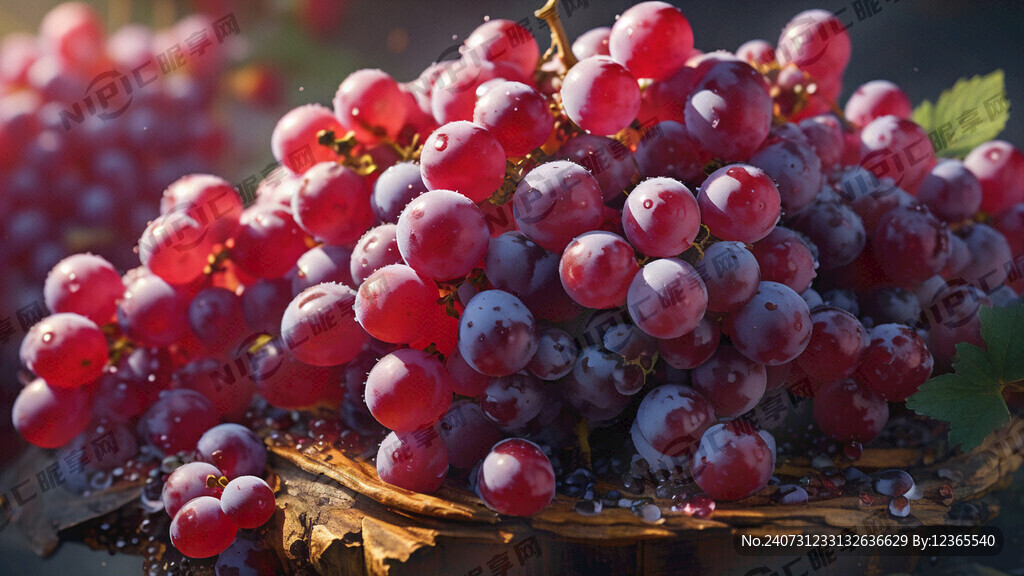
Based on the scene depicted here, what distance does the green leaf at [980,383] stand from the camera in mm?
569

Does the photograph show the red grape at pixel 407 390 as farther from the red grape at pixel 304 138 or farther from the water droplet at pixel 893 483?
the water droplet at pixel 893 483

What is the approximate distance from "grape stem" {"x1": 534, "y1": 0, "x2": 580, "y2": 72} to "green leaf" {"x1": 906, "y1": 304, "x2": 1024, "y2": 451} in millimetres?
388

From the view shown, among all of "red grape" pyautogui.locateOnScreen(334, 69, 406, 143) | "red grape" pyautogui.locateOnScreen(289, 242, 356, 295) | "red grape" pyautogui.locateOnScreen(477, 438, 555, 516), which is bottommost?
"red grape" pyautogui.locateOnScreen(477, 438, 555, 516)

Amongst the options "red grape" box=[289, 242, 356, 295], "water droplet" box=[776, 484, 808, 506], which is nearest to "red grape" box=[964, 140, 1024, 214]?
→ "water droplet" box=[776, 484, 808, 506]

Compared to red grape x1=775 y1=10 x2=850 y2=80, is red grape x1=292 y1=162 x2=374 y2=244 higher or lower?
red grape x1=292 y1=162 x2=374 y2=244

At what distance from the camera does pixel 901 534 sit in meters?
0.54

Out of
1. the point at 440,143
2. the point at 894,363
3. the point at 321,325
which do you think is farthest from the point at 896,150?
the point at 321,325

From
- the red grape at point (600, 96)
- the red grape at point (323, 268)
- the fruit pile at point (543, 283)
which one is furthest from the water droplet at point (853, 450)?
the red grape at point (323, 268)

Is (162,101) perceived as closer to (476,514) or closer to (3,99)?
(3,99)

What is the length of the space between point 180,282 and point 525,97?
361mm

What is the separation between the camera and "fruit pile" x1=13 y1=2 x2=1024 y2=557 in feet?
1.69

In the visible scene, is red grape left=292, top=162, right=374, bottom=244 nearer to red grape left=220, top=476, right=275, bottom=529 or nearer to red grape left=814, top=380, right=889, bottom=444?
red grape left=220, top=476, right=275, bottom=529

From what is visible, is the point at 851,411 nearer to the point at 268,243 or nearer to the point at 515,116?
the point at 515,116

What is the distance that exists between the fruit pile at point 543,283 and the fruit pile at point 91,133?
195 mm
